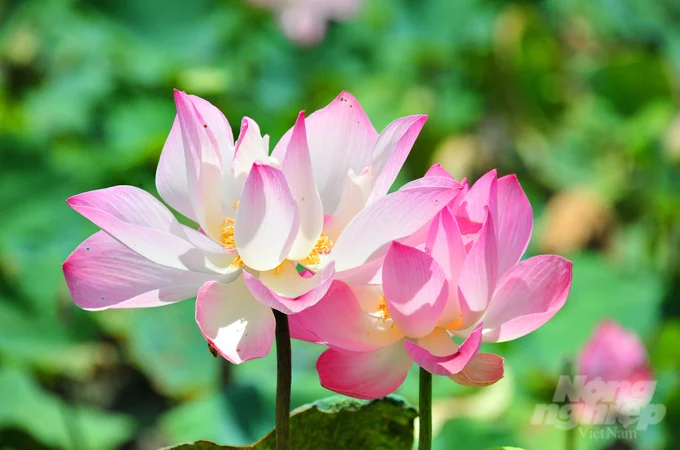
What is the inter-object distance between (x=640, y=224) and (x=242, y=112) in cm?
100

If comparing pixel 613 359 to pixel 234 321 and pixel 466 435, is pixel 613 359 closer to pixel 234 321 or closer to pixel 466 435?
pixel 466 435

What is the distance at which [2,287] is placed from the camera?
1.29 meters

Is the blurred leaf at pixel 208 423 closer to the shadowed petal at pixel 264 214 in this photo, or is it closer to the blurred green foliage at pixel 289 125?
the blurred green foliage at pixel 289 125

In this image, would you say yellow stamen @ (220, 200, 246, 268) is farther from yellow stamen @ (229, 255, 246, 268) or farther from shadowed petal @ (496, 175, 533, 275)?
shadowed petal @ (496, 175, 533, 275)

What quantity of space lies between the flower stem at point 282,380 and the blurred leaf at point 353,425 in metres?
0.07

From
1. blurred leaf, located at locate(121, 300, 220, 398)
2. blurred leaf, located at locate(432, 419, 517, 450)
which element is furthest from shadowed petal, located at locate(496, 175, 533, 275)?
blurred leaf, located at locate(121, 300, 220, 398)

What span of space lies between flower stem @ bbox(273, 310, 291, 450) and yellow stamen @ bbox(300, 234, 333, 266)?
0.04m

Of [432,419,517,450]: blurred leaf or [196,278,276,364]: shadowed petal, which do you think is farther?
[432,419,517,450]: blurred leaf

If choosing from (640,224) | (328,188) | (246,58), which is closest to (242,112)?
(246,58)

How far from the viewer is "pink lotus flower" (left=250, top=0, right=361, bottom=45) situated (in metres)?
2.23

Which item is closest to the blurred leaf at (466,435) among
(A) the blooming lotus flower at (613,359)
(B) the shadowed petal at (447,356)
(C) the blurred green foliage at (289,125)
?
(C) the blurred green foliage at (289,125)

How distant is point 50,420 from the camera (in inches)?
47.0

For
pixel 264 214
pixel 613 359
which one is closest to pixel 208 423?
pixel 613 359

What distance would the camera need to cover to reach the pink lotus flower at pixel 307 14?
7.31ft
